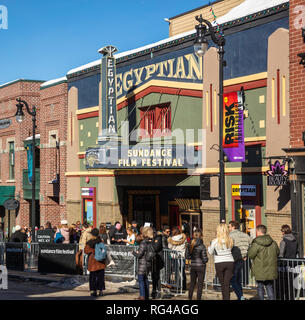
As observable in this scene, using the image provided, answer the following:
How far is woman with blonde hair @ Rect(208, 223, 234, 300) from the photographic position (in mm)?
12359

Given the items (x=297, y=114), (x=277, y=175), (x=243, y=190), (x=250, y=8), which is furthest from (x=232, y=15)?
(x=277, y=175)

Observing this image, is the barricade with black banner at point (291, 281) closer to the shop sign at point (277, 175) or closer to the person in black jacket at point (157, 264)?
the person in black jacket at point (157, 264)

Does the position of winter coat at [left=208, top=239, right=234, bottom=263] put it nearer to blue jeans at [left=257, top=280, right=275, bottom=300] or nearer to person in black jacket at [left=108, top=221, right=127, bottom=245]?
blue jeans at [left=257, top=280, right=275, bottom=300]

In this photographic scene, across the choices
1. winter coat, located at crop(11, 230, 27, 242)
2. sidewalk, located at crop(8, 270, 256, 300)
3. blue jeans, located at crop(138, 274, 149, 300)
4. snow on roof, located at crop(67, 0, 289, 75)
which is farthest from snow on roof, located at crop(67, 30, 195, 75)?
blue jeans, located at crop(138, 274, 149, 300)

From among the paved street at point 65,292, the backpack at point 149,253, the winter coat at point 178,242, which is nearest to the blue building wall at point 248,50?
the winter coat at point 178,242

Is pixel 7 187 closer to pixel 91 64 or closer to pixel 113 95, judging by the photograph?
pixel 91 64

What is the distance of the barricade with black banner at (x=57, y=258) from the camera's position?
18.6m

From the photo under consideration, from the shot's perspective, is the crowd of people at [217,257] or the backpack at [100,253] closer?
the crowd of people at [217,257]

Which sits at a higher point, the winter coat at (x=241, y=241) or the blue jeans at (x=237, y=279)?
A: the winter coat at (x=241, y=241)

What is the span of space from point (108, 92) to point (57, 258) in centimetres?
918

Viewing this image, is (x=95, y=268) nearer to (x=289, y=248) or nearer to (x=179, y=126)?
(x=289, y=248)

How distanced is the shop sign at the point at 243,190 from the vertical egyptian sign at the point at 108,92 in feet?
23.6

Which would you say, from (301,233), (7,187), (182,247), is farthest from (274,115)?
(7,187)

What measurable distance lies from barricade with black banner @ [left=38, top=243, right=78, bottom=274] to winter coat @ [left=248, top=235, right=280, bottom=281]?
26.2ft
